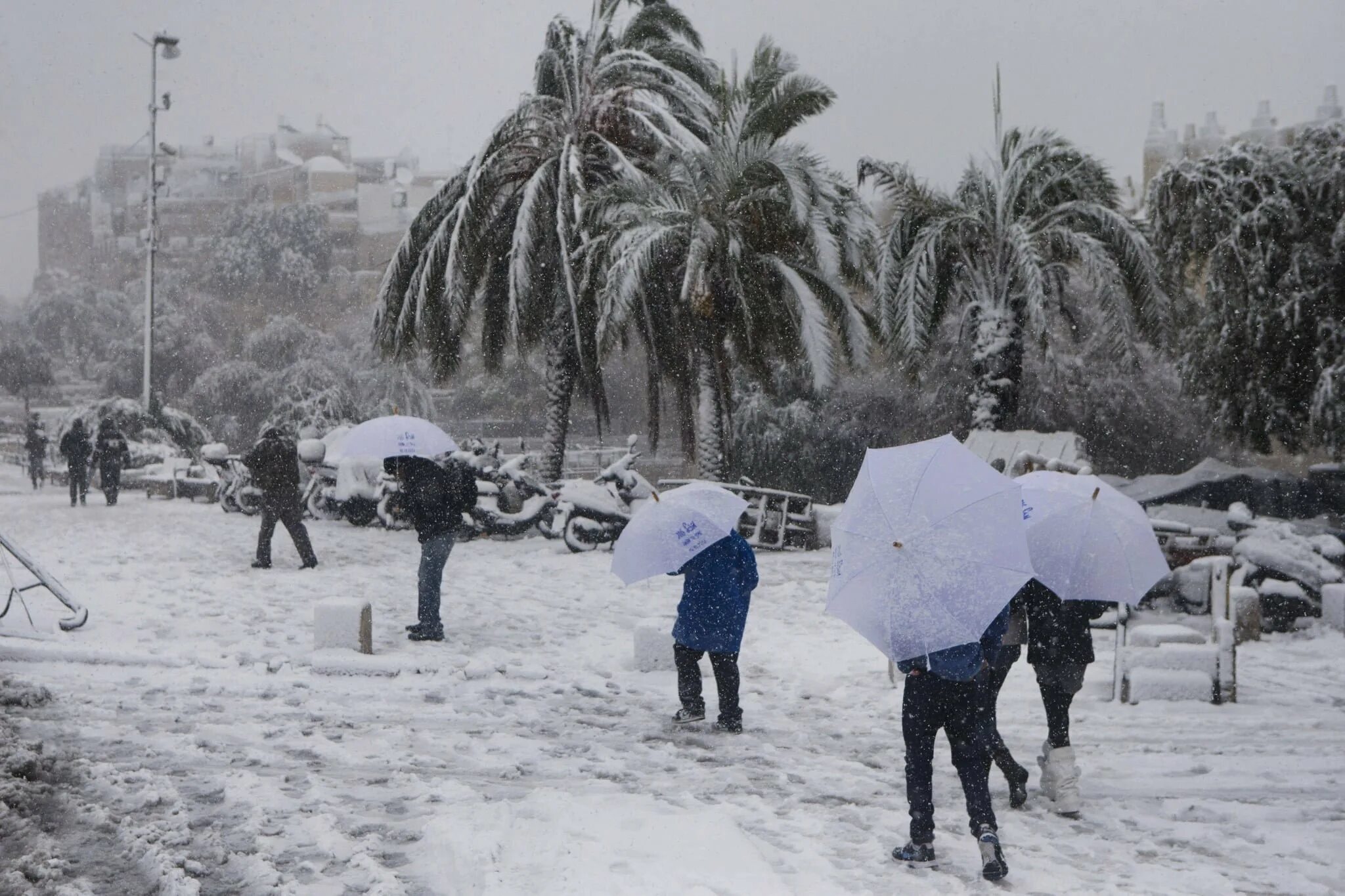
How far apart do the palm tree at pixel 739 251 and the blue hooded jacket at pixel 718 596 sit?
687cm

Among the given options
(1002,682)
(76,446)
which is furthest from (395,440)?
(76,446)

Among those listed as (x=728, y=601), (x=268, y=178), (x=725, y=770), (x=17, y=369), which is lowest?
(x=725, y=770)

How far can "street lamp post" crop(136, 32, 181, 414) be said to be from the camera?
9.30 metres

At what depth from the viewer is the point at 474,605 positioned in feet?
30.9

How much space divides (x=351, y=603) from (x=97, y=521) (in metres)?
7.30

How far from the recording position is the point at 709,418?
13.8 meters

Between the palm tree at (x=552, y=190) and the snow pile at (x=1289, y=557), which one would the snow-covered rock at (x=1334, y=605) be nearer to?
the snow pile at (x=1289, y=557)

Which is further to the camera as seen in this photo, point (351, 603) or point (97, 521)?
point (97, 521)

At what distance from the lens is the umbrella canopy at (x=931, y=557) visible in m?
3.60

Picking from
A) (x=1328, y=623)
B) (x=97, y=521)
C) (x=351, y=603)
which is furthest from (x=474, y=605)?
(x=1328, y=623)

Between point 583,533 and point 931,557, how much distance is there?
30.4ft

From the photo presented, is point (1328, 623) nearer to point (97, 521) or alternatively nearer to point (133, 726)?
point (133, 726)

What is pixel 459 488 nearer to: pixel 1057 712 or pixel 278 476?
pixel 278 476

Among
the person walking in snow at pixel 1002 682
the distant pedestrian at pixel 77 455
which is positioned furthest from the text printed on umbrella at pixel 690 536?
the distant pedestrian at pixel 77 455
